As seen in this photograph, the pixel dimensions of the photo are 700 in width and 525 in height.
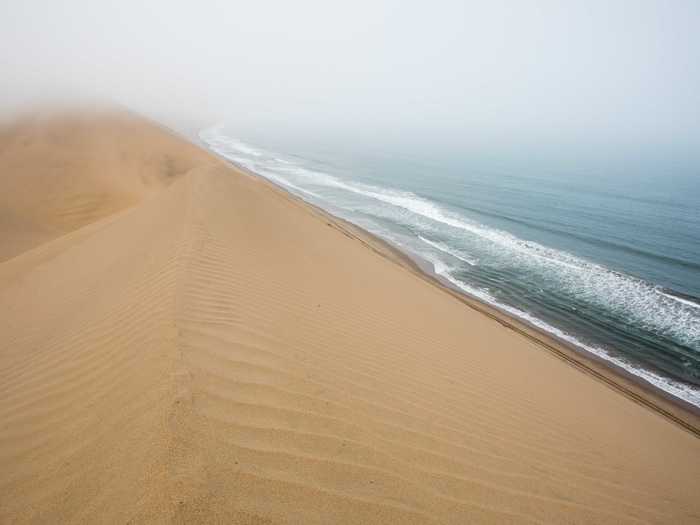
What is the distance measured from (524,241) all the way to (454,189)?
13665mm

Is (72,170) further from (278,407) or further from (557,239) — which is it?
(557,239)

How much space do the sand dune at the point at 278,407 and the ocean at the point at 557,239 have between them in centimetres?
462

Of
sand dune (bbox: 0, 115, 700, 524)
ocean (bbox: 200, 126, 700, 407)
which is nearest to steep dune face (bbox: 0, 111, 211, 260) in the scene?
sand dune (bbox: 0, 115, 700, 524)

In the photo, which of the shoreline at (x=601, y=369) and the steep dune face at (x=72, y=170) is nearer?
the shoreline at (x=601, y=369)

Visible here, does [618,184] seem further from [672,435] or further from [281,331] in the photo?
[281,331]

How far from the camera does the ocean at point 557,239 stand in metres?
11.9

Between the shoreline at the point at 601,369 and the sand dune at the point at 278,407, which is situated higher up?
the sand dune at the point at 278,407

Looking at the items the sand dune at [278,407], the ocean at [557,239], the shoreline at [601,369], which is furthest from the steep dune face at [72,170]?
the shoreline at [601,369]

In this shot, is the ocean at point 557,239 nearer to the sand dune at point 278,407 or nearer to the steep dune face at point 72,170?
the sand dune at point 278,407

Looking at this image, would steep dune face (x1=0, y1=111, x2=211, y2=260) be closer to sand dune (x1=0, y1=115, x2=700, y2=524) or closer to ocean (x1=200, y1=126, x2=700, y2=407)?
sand dune (x1=0, y1=115, x2=700, y2=524)

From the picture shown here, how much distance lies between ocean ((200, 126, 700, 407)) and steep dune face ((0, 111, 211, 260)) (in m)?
9.46

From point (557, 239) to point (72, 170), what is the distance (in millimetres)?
26984

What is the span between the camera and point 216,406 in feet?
9.43

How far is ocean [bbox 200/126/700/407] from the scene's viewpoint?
38.9ft
